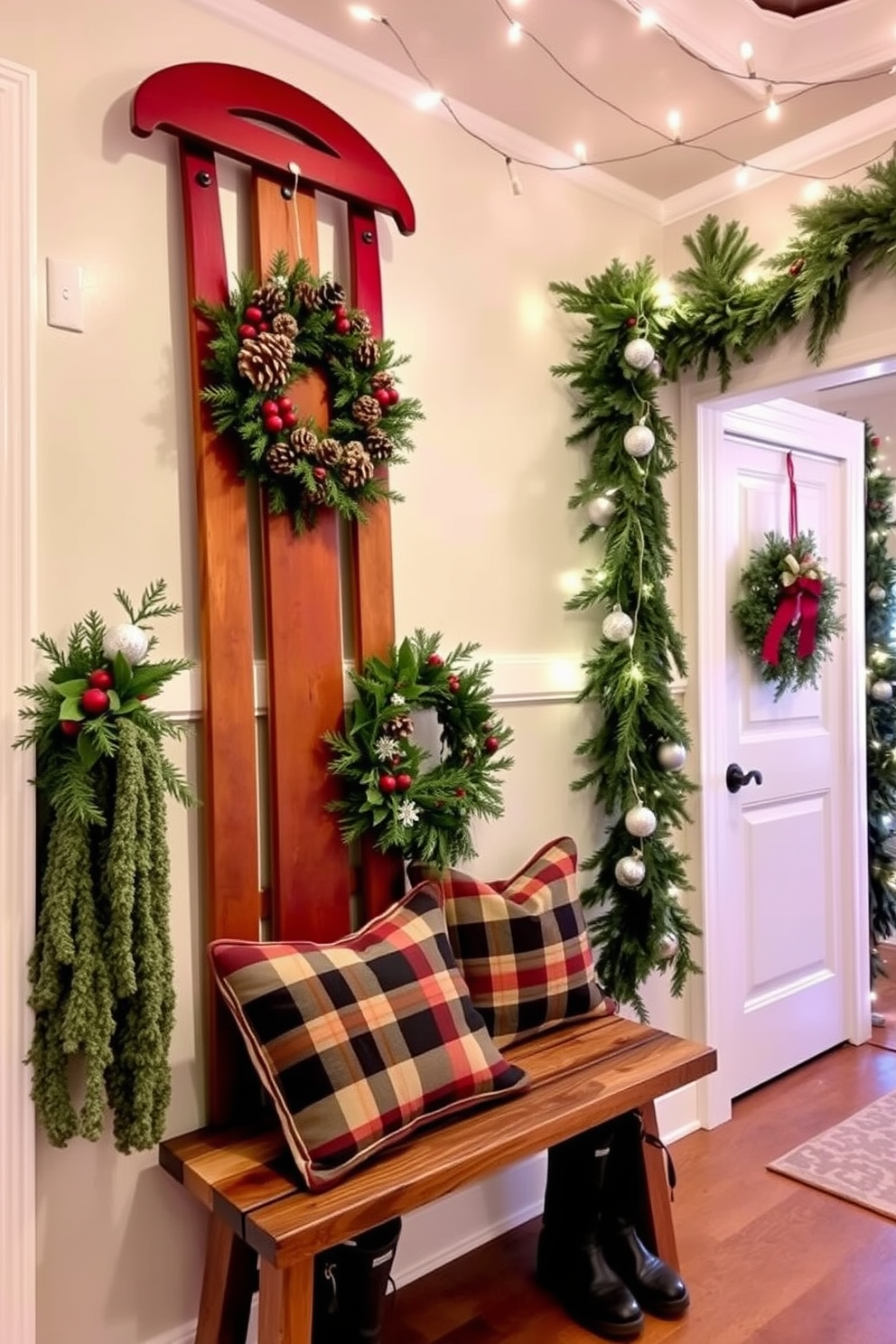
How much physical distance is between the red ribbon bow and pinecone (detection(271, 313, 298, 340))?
166 cm

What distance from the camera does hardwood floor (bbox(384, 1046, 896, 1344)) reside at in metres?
1.88

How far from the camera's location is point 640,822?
232 cm

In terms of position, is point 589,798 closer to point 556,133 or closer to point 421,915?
point 421,915

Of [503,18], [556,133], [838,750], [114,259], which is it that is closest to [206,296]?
[114,259]

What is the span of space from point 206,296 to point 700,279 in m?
1.33

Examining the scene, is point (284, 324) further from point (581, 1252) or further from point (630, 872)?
point (581, 1252)

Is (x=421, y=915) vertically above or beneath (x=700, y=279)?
beneath

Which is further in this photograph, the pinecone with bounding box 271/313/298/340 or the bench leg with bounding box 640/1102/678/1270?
the bench leg with bounding box 640/1102/678/1270

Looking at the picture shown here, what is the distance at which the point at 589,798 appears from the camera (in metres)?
2.45

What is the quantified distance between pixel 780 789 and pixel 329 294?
2049 millimetres

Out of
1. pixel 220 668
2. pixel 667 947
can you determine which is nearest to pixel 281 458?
pixel 220 668

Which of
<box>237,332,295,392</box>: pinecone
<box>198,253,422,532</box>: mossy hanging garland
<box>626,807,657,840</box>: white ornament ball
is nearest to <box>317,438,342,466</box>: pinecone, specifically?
<box>198,253,422,532</box>: mossy hanging garland

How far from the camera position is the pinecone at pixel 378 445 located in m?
1.87

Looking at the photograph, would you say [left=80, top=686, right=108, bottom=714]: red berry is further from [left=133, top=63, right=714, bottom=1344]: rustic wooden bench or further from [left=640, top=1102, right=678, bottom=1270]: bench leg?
[left=640, top=1102, right=678, bottom=1270]: bench leg
